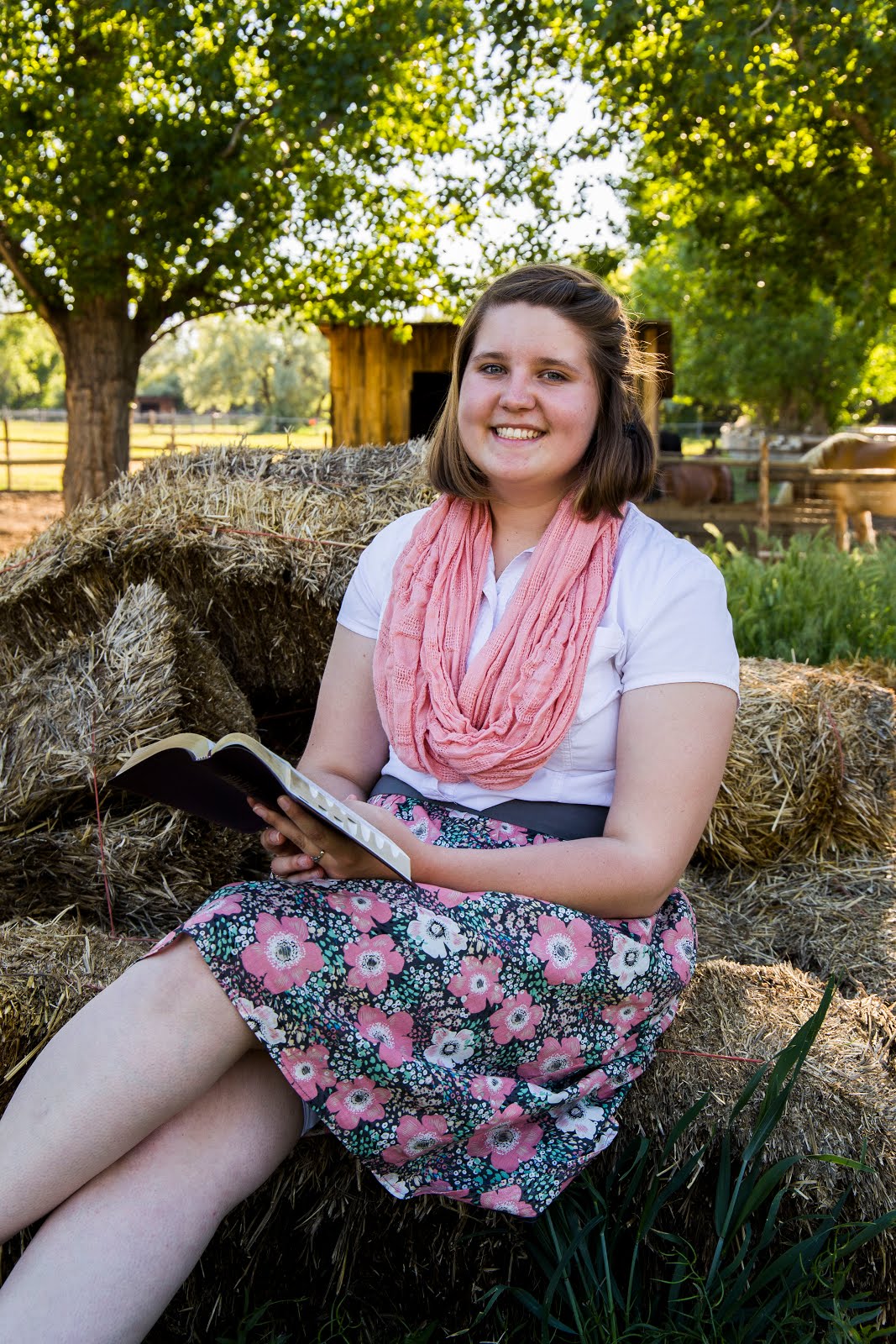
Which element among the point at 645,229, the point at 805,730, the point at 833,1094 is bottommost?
the point at 833,1094

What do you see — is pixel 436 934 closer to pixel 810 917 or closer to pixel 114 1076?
pixel 114 1076

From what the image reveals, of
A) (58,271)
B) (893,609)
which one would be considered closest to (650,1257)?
(893,609)

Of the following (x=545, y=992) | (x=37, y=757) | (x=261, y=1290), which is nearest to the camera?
(x=545, y=992)

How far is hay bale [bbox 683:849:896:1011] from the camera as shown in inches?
131

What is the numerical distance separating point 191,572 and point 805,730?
2.19m

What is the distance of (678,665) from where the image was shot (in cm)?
218

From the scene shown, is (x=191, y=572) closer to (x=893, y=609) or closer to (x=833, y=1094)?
(x=833, y=1094)

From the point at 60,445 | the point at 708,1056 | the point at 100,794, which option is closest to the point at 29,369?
the point at 60,445

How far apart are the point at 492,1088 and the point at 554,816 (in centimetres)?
56

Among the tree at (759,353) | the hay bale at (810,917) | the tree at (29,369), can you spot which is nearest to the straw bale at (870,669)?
the hay bale at (810,917)

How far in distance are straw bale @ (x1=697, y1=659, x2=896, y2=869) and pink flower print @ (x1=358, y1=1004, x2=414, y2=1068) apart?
2.19 m

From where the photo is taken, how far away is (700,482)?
16.7 metres

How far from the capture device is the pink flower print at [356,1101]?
188 cm

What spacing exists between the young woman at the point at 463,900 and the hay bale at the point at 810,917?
3.87 feet
